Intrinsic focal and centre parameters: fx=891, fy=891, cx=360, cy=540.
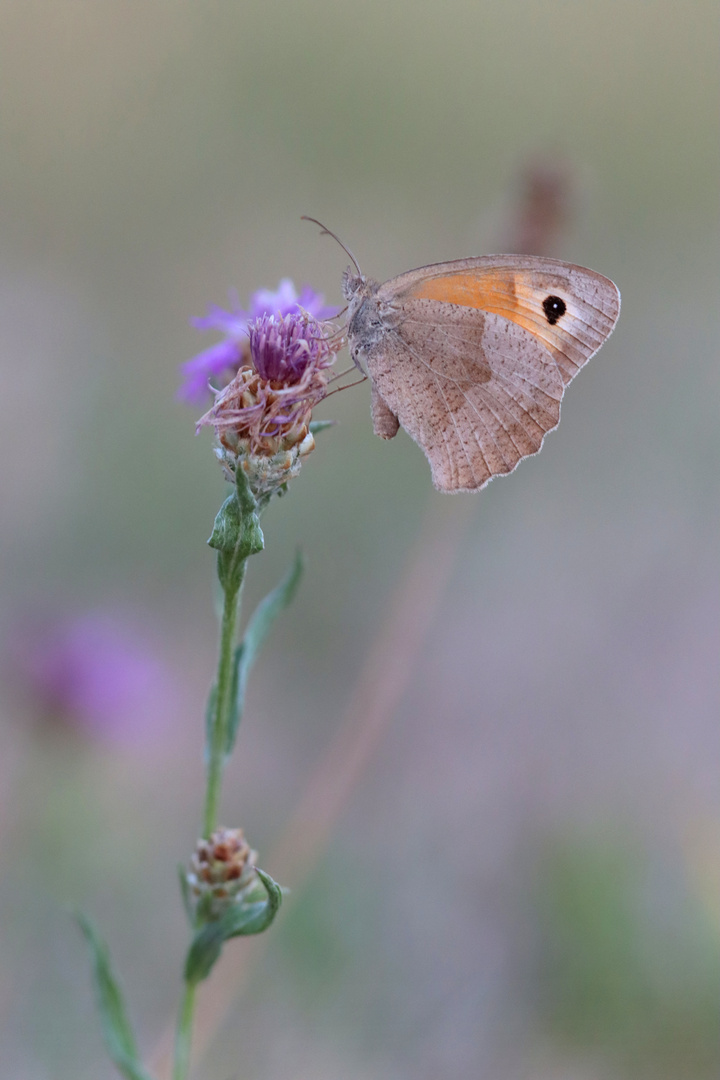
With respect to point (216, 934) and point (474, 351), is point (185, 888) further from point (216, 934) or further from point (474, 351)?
point (474, 351)

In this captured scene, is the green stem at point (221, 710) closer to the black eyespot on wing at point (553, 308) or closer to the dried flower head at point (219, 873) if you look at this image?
the dried flower head at point (219, 873)

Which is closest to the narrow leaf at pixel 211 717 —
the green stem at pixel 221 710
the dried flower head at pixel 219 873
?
the green stem at pixel 221 710

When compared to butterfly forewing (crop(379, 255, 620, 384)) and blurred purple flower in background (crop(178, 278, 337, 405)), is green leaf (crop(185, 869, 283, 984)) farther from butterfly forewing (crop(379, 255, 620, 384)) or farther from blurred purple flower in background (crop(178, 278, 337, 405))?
butterfly forewing (crop(379, 255, 620, 384))

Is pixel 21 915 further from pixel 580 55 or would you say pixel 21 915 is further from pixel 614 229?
pixel 580 55

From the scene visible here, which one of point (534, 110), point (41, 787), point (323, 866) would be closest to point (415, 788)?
point (323, 866)

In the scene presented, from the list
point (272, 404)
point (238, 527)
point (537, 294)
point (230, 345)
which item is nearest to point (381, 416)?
point (230, 345)

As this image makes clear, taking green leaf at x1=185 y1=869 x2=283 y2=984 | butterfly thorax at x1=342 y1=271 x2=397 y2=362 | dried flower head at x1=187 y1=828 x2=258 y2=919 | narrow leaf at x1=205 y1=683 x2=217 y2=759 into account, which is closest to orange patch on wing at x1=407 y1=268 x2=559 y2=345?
butterfly thorax at x1=342 y1=271 x2=397 y2=362
